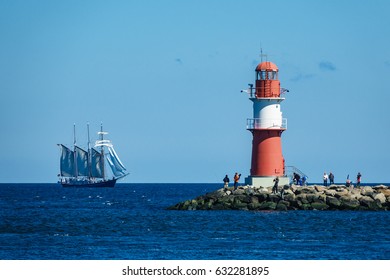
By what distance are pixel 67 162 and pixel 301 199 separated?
84140 millimetres

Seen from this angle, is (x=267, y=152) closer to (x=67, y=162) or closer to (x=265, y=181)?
(x=265, y=181)

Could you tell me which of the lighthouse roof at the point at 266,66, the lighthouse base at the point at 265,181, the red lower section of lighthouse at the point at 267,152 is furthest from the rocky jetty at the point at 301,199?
the lighthouse roof at the point at 266,66

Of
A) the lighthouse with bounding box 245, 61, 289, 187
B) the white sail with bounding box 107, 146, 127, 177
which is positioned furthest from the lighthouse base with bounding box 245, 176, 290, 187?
the white sail with bounding box 107, 146, 127, 177

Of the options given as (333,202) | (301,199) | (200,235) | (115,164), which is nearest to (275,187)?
(301,199)

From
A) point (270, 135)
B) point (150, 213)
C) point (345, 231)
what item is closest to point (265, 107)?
point (270, 135)

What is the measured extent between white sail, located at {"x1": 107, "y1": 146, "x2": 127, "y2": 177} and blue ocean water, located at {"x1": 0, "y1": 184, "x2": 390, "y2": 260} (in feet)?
255

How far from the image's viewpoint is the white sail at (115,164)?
129000mm

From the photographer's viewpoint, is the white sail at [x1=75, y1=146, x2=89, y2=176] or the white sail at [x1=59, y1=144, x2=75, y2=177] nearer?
the white sail at [x1=59, y1=144, x2=75, y2=177]

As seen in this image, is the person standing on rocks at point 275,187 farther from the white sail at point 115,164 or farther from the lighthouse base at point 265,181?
the white sail at point 115,164

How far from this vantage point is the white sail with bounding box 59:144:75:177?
426 ft

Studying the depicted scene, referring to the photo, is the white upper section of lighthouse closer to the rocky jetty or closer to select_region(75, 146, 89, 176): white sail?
the rocky jetty

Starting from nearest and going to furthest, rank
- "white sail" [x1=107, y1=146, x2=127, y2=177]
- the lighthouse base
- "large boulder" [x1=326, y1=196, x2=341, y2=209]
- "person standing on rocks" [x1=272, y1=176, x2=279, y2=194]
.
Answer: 1. "person standing on rocks" [x1=272, y1=176, x2=279, y2=194]
2. "large boulder" [x1=326, y1=196, x2=341, y2=209]
3. the lighthouse base
4. "white sail" [x1=107, y1=146, x2=127, y2=177]

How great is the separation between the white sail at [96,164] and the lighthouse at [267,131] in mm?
82812

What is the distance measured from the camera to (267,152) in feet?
163
